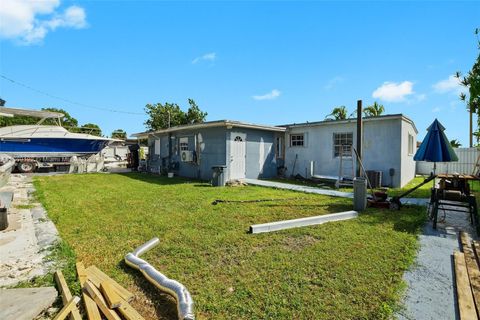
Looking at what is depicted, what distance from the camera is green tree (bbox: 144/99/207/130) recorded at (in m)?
32.3

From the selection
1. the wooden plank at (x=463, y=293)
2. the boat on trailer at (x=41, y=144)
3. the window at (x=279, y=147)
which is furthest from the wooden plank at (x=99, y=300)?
the boat on trailer at (x=41, y=144)

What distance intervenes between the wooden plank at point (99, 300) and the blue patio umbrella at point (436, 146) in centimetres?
731

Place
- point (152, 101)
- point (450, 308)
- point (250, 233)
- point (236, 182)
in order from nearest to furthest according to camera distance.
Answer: point (450, 308) → point (250, 233) → point (236, 182) → point (152, 101)

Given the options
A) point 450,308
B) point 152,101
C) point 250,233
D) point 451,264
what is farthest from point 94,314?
point 152,101

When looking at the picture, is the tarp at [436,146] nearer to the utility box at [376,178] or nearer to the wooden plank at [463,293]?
the wooden plank at [463,293]

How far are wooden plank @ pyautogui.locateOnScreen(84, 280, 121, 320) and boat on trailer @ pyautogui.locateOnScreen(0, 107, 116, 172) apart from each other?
52.8 feet

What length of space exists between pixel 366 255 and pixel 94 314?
3.39 meters

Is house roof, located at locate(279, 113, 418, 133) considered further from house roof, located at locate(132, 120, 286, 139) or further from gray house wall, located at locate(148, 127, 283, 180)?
gray house wall, located at locate(148, 127, 283, 180)

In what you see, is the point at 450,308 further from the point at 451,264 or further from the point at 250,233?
the point at 250,233

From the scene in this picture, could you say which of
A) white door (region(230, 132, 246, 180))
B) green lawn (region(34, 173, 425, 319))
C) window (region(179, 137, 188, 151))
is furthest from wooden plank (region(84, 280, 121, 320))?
window (region(179, 137, 188, 151))

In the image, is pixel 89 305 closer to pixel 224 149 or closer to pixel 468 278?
pixel 468 278

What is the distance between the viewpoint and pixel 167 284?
104 inches

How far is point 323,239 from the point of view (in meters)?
4.30

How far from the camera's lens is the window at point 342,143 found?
11609mm
